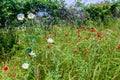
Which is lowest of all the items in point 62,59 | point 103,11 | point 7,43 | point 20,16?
point 103,11

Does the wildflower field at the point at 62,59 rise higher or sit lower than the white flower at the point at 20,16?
lower

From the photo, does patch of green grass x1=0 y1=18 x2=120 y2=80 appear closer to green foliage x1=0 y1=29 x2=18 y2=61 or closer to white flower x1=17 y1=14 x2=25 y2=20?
green foliage x1=0 y1=29 x2=18 y2=61

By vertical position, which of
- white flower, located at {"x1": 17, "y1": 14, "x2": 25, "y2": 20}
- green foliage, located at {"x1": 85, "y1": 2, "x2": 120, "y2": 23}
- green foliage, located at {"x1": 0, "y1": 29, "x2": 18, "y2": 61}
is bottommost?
green foliage, located at {"x1": 85, "y1": 2, "x2": 120, "y2": 23}

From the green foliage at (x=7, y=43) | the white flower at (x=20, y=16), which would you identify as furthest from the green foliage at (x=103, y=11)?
the green foliage at (x=7, y=43)

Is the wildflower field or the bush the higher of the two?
the bush

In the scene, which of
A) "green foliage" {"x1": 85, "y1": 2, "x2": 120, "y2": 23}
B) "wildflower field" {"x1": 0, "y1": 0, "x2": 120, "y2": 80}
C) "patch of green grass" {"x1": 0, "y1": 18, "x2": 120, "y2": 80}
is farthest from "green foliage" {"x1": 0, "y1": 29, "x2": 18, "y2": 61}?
"green foliage" {"x1": 85, "y1": 2, "x2": 120, "y2": 23}

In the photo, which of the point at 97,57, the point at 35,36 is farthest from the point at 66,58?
the point at 35,36

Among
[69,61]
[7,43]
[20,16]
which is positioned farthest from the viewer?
[20,16]

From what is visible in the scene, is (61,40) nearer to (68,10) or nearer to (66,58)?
(66,58)

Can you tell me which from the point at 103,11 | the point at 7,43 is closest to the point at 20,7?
the point at 7,43

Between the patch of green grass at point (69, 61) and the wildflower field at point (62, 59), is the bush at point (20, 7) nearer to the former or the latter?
the wildflower field at point (62, 59)

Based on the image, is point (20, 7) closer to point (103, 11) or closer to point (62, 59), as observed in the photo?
point (62, 59)

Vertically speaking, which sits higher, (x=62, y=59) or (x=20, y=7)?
(x=20, y=7)

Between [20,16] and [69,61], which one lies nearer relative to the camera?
[69,61]
